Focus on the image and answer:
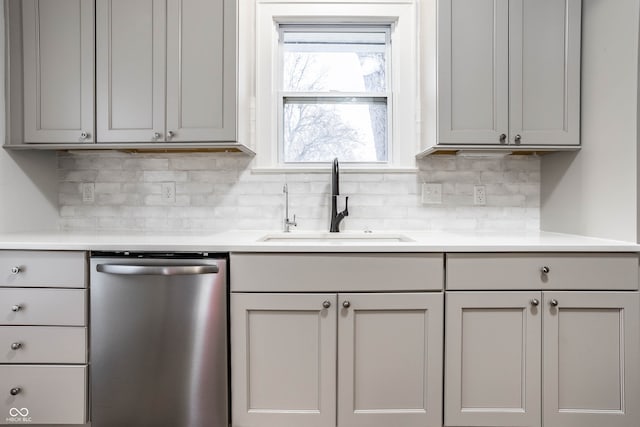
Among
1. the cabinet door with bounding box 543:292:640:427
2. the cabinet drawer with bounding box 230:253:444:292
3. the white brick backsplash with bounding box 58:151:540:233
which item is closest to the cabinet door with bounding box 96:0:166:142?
the white brick backsplash with bounding box 58:151:540:233

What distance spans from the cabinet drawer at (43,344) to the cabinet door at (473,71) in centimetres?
196

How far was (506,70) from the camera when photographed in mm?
1908

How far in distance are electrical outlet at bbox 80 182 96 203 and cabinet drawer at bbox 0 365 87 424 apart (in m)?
1.00

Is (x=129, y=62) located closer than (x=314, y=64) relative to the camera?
Yes

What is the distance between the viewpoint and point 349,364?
1642 mm

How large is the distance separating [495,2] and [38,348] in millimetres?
2723

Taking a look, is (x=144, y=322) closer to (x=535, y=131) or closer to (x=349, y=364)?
(x=349, y=364)

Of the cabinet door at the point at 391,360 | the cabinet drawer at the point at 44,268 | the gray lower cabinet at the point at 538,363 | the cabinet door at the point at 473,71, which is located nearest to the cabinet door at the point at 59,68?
the cabinet drawer at the point at 44,268

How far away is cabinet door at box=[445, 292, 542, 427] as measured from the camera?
5.39ft

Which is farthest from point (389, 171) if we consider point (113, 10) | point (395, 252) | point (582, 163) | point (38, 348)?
point (38, 348)

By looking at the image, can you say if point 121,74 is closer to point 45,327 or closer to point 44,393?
point 45,327

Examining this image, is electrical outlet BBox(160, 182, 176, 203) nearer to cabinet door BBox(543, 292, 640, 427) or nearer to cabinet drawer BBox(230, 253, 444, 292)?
cabinet drawer BBox(230, 253, 444, 292)

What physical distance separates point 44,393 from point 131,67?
1595 millimetres

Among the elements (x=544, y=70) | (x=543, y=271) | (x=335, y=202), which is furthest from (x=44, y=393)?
(x=544, y=70)
